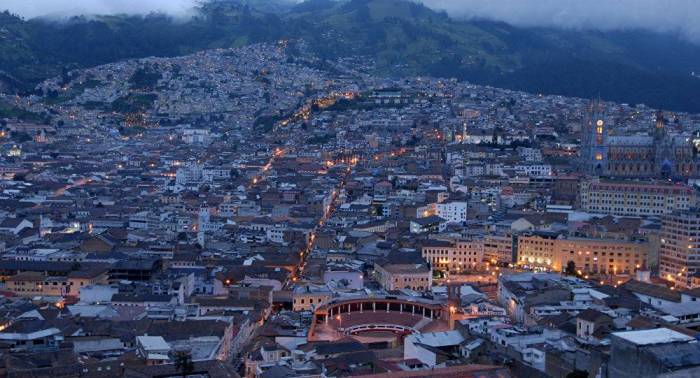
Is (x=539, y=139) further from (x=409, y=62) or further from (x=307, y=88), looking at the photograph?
(x=409, y=62)

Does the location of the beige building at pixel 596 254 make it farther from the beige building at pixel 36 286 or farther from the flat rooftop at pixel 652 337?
the flat rooftop at pixel 652 337

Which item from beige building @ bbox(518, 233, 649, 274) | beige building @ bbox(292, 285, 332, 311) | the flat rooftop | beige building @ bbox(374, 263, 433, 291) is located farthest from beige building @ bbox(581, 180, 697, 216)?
the flat rooftop

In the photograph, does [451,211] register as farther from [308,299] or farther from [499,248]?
[308,299]

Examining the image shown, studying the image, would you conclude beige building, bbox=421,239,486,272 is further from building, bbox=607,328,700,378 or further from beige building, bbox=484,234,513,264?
building, bbox=607,328,700,378

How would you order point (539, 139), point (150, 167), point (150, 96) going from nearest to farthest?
point (150, 167), point (539, 139), point (150, 96)

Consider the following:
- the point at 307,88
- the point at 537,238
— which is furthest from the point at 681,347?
the point at 307,88

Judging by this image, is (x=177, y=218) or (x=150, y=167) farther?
(x=150, y=167)

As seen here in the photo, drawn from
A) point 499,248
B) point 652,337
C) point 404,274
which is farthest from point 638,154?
point 652,337
